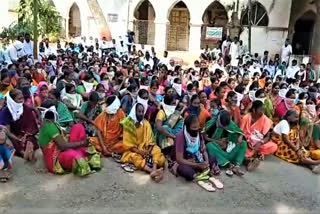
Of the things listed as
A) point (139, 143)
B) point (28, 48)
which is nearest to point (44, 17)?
point (28, 48)

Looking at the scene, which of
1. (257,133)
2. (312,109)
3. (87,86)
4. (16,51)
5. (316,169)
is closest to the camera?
(316,169)

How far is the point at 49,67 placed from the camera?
9.36 m

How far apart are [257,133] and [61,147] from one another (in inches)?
106

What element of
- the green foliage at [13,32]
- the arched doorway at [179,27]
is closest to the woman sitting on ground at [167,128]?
the green foliage at [13,32]

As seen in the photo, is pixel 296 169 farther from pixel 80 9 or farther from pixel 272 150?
pixel 80 9

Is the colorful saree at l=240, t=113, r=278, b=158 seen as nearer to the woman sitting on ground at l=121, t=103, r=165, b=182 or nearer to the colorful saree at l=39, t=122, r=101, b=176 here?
the woman sitting on ground at l=121, t=103, r=165, b=182

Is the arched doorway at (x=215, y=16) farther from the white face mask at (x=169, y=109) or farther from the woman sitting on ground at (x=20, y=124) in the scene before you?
the woman sitting on ground at (x=20, y=124)

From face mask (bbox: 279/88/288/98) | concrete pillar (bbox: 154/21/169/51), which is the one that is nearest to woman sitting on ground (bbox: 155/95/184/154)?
face mask (bbox: 279/88/288/98)

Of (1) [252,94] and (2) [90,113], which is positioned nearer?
(2) [90,113]

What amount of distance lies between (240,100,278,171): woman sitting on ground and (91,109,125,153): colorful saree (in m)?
1.75

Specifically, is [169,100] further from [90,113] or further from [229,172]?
[229,172]

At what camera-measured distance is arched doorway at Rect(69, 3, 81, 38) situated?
72.8 ft

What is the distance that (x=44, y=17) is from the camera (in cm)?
1931

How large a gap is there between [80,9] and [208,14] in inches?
245
